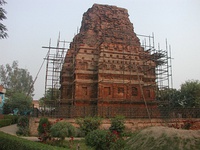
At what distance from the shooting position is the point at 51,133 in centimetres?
1219

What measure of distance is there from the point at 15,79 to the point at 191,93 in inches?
1564

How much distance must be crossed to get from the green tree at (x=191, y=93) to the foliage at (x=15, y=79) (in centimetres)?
3470

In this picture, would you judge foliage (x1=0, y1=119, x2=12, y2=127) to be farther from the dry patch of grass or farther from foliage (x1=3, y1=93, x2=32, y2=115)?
the dry patch of grass

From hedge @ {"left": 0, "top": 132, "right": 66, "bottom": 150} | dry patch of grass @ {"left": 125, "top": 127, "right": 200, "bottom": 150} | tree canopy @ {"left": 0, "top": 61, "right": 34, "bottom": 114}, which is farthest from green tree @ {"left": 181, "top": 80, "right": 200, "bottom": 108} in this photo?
tree canopy @ {"left": 0, "top": 61, "right": 34, "bottom": 114}

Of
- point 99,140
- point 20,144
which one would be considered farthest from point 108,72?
point 20,144

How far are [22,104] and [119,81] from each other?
2355cm

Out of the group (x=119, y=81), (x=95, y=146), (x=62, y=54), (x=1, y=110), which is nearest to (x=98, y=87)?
(x=119, y=81)

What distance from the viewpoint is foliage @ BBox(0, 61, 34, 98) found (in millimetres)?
50281

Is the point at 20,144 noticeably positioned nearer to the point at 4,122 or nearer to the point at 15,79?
the point at 4,122

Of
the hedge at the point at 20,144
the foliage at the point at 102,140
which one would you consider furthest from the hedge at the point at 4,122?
the foliage at the point at 102,140

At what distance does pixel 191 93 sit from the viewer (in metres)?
31.4

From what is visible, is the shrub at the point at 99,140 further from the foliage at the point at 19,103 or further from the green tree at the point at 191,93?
the foliage at the point at 19,103

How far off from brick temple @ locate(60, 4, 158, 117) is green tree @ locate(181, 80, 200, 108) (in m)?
9.61

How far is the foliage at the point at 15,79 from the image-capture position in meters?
50.3
